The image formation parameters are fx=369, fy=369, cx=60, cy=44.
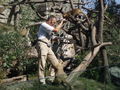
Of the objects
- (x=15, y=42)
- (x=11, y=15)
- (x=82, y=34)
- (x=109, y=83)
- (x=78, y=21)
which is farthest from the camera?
(x=11, y=15)

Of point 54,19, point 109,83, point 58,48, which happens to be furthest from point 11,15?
point 109,83

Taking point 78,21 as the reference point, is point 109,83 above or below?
below

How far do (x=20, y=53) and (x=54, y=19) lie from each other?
196 cm

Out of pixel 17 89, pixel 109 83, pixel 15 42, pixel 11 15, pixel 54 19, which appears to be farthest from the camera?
pixel 11 15

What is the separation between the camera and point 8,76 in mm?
10070

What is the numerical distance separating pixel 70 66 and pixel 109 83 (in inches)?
150

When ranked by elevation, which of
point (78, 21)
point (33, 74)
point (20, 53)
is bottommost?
point (33, 74)

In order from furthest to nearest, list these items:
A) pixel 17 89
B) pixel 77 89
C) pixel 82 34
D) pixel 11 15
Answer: pixel 11 15, pixel 82 34, pixel 77 89, pixel 17 89

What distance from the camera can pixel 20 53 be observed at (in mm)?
9930

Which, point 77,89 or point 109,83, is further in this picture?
point 109,83

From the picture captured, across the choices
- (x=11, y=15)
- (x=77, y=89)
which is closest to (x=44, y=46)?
(x=77, y=89)

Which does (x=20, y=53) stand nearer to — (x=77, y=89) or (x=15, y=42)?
(x=15, y=42)

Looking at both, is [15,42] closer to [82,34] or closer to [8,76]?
[8,76]

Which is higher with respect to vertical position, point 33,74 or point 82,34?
point 82,34
